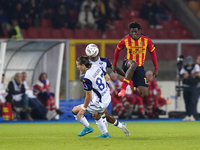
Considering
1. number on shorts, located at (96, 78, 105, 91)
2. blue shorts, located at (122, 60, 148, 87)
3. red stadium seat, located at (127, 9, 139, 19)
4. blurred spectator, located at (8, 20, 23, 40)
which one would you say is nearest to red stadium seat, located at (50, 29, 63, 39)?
blurred spectator, located at (8, 20, 23, 40)

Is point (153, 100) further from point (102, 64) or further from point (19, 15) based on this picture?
point (19, 15)

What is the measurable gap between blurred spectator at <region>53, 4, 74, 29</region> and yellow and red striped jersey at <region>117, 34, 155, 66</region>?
1048 centimetres

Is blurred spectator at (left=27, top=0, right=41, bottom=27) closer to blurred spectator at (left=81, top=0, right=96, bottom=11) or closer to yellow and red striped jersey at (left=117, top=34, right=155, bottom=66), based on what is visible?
blurred spectator at (left=81, top=0, right=96, bottom=11)

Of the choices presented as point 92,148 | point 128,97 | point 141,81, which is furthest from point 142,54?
point 128,97

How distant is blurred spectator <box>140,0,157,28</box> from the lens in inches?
838

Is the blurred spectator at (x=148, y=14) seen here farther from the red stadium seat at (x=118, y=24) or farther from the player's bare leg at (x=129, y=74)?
the player's bare leg at (x=129, y=74)

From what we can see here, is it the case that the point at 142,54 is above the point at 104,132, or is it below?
above

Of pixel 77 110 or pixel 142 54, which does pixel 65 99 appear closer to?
pixel 142 54

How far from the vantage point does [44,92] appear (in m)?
15.0

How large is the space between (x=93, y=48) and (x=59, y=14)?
11.7 meters

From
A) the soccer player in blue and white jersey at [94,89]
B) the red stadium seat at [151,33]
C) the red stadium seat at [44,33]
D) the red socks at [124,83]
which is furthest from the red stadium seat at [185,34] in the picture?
the soccer player in blue and white jersey at [94,89]

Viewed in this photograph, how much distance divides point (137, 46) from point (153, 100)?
6115 millimetres

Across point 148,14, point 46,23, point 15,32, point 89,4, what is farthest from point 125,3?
point 15,32

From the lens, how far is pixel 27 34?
63.7ft
